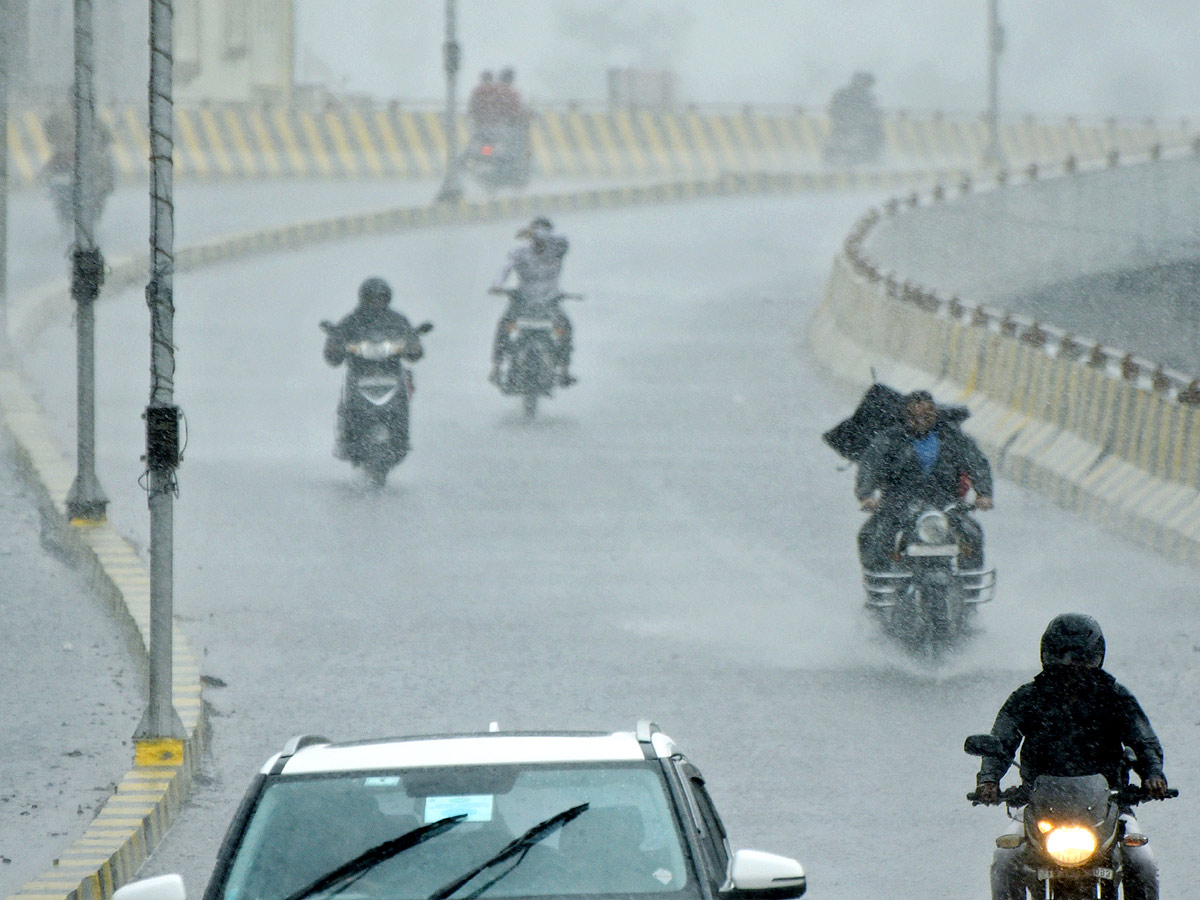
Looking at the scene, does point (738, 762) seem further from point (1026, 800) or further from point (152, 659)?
point (1026, 800)

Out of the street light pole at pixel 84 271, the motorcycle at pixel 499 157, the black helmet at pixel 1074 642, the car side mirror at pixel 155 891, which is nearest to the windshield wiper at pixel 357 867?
the car side mirror at pixel 155 891

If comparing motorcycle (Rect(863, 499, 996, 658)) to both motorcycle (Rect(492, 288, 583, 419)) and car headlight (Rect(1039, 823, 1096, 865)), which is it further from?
motorcycle (Rect(492, 288, 583, 419))

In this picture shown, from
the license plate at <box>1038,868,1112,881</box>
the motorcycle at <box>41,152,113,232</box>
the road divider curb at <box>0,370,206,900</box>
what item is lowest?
the road divider curb at <box>0,370,206,900</box>

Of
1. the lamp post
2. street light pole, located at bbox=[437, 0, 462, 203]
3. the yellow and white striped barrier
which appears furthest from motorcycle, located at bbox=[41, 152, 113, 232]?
street light pole, located at bbox=[437, 0, 462, 203]

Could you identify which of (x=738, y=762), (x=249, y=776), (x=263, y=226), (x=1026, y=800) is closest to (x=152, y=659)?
(x=249, y=776)

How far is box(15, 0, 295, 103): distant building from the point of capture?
43.0 metres

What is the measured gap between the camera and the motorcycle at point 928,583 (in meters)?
11.9

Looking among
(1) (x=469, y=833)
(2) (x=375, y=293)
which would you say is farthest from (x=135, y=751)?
(2) (x=375, y=293)

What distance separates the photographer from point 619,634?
13039 millimetres

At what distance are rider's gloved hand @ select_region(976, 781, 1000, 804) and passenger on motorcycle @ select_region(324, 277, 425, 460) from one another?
10317mm

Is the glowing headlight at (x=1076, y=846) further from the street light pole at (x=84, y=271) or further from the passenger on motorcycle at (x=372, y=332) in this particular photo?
the passenger on motorcycle at (x=372, y=332)

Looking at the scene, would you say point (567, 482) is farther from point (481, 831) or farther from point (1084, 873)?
point (481, 831)

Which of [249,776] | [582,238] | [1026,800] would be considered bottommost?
[249,776]

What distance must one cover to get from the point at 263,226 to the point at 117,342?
10285mm
